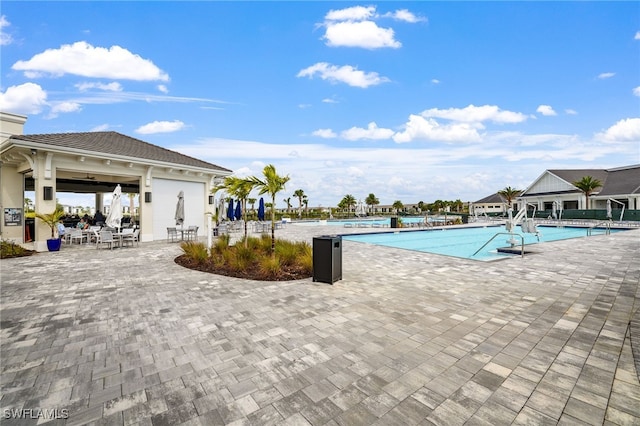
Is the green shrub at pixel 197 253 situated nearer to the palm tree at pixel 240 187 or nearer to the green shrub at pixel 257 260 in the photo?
the green shrub at pixel 257 260

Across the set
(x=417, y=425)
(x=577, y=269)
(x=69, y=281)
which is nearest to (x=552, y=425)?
(x=417, y=425)

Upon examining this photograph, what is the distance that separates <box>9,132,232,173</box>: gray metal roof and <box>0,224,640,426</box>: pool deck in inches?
280

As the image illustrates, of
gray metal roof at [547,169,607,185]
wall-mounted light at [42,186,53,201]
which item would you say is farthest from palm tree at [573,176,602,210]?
wall-mounted light at [42,186,53,201]

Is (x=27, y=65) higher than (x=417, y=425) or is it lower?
higher

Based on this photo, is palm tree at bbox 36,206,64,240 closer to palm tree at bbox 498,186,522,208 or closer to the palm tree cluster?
the palm tree cluster

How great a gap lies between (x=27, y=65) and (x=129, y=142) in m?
4.76

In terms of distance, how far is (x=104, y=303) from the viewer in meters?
4.83

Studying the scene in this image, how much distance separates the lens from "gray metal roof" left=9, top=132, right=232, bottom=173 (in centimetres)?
1099

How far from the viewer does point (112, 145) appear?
44.9ft

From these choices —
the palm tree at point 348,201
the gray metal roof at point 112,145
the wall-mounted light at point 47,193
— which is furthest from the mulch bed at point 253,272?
the palm tree at point 348,201

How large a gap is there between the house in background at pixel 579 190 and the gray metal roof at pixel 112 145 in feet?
120

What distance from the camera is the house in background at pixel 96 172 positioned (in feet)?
35.2

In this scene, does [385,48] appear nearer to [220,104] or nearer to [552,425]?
[220,104]

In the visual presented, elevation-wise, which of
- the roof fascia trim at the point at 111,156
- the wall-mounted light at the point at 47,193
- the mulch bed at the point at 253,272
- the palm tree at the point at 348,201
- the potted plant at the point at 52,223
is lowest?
the mulch bed at the point at 253,272
